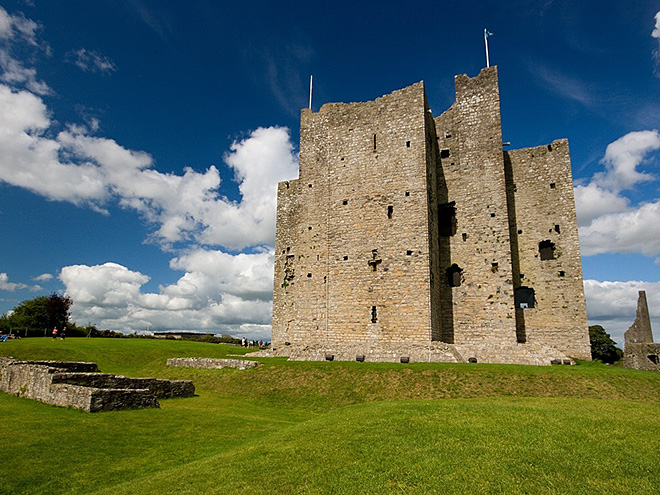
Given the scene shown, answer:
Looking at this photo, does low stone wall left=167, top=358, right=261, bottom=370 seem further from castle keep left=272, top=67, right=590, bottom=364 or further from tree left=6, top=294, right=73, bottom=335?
tree left=6, top=294, right=73, bottom=335

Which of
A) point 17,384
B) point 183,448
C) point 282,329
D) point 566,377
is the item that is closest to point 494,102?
point 566,377

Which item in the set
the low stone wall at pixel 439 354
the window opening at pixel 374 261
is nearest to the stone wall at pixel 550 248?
the low stone wall at pixel 439 354

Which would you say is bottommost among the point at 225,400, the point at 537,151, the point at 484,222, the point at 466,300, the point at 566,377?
the point at 225,400

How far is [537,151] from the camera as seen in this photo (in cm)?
2697

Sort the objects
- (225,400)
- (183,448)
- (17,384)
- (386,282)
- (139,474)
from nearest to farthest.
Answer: (139,474) < (183,448) < (17,384) < (225,400) < (386,282)

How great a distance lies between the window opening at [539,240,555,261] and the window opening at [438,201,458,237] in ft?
18.7

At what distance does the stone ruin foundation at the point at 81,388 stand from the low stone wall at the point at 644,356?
23462 mm

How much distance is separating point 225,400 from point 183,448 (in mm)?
7446

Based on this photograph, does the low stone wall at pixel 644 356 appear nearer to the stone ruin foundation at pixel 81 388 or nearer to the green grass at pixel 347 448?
the green grass at pixel 347 448

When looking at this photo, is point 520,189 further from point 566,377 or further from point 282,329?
point 282,329

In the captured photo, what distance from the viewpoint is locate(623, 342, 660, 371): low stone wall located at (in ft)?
69.6

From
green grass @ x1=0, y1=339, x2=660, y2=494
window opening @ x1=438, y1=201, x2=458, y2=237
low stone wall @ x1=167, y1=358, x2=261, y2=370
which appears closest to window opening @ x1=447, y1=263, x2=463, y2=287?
window opening @ x1=438, y1=201, x2=458, y2=237

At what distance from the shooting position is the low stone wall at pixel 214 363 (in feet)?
67.5

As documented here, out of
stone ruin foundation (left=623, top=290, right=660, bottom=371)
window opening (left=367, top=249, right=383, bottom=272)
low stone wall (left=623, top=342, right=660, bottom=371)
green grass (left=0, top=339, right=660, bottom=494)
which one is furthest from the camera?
window opening (left=367, top=249, right=383, bottom=272)
